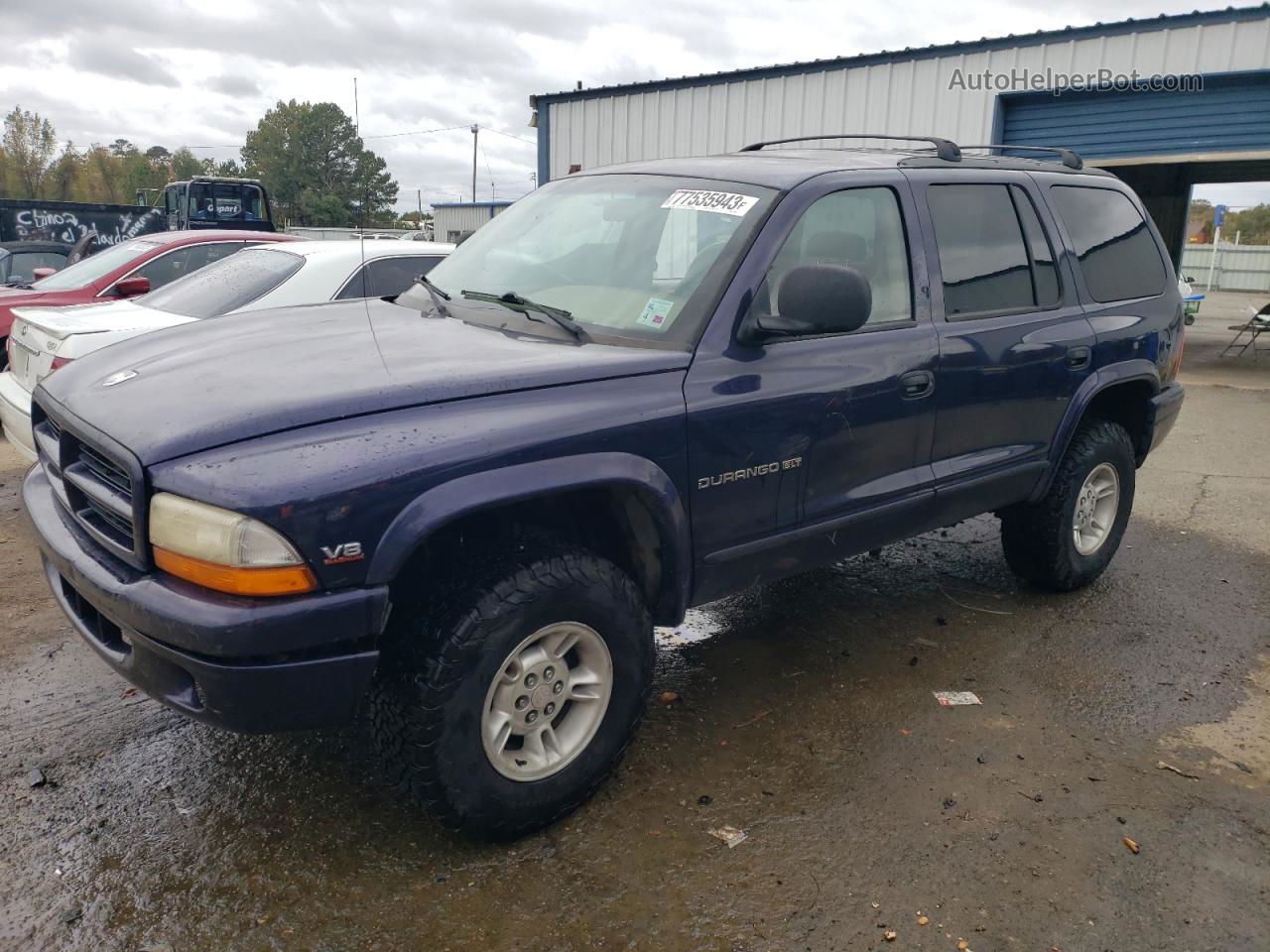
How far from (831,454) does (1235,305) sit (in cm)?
3244

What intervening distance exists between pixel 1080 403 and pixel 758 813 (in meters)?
2.40

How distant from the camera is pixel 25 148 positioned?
54.1 meters

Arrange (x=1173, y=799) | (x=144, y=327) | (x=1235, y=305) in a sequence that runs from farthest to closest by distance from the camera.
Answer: (x=1235, y=305) → (x=144, y=327) → (x=1173, y=799)

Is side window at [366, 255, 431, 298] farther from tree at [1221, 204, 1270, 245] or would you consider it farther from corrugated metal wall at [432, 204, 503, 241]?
tree at [1221, 204, 1270, 245]

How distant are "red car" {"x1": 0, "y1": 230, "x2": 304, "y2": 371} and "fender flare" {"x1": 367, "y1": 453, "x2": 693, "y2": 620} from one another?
570 centimetres

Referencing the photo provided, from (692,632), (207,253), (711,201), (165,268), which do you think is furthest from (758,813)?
(207,253)

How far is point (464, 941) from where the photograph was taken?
7.73 feet

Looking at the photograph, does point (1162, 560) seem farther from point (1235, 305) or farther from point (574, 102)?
point (1235, 305)

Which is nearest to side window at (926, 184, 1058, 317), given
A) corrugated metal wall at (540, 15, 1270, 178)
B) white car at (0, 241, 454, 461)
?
white car at (0, 241, 454, 461)

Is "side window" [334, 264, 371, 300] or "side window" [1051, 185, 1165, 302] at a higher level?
"side window" [1051, 185, 1165, 302]

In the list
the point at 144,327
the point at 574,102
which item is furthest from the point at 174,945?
the point at 574,102

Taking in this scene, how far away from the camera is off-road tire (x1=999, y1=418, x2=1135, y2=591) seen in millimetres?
4383

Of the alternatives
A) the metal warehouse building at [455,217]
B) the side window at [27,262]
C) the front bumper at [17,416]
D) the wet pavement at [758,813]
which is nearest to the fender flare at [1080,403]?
the wet pavement at [758,813]

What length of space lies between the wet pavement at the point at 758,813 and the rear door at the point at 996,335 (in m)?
0.83
